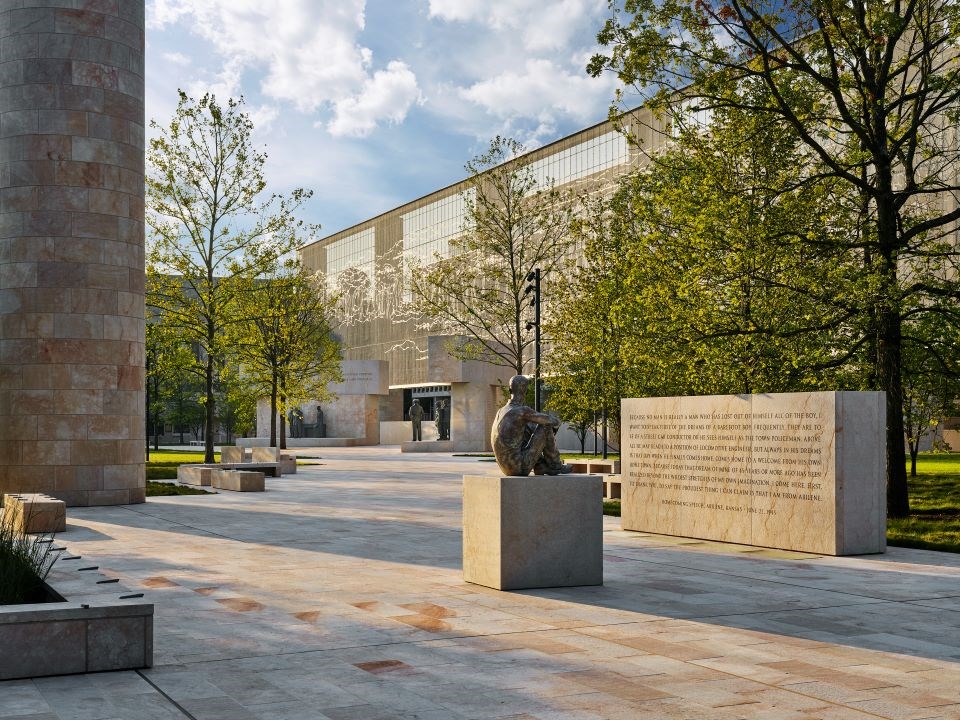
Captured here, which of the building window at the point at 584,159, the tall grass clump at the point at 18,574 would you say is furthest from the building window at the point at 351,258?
the tall grass clump at the point at 18,574

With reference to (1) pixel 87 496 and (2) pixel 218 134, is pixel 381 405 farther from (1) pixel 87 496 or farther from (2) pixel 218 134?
(1) pixel 87 496

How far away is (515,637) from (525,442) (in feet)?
10.6

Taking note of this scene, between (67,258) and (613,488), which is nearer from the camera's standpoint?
(67,258)

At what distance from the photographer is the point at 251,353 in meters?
46.1

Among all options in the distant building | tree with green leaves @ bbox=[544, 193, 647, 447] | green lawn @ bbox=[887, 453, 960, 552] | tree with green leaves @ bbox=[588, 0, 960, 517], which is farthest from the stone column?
the distant building

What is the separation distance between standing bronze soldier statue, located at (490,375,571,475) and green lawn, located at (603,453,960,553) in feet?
23.3

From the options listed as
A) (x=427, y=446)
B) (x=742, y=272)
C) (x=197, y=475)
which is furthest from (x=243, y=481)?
(x=427, y=446)

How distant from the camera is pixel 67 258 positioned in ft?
65.7

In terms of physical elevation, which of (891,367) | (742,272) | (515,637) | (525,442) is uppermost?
(742,272)

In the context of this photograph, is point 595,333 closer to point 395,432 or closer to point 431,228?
point 395,432

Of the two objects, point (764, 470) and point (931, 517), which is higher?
point (764, 470)

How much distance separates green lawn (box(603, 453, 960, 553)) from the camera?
15180 mm

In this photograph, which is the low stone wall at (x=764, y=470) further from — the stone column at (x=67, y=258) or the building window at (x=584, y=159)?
the building window at (x=584, y=159)

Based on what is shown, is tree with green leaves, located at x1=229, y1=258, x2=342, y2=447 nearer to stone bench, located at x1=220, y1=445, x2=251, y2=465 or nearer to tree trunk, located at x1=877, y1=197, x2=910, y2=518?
stone bench, located at x1=220, y1=445, x2=251, y2=465
